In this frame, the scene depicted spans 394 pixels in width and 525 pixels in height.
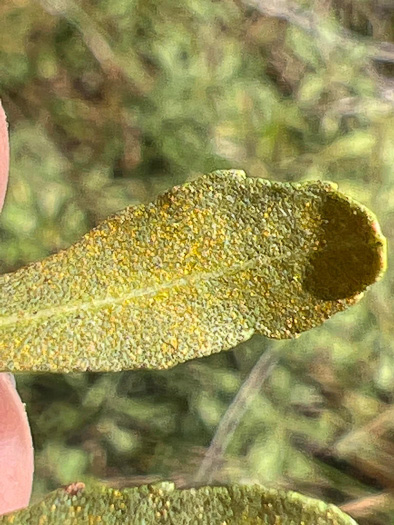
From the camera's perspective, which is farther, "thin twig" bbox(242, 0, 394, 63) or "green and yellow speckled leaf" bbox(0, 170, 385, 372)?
"thin twig" bbox(242, 0, 394, 63)

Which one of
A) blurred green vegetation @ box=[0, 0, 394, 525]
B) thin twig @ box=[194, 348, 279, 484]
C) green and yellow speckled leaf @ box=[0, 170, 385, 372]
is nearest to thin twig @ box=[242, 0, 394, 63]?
blurred green vegetation @ box=[0, 0, 394, 525]

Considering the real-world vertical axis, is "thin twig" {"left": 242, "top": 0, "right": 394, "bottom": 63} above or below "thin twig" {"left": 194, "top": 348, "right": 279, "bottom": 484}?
above

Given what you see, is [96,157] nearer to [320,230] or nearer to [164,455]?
[164,455]

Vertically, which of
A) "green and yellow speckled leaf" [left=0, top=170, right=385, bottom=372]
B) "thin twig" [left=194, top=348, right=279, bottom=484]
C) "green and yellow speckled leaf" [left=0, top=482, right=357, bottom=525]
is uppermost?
"green and yellow speckled leaf" [left=0, top=170, right=385, bottom=372]

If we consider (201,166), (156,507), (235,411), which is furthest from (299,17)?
(156,507)

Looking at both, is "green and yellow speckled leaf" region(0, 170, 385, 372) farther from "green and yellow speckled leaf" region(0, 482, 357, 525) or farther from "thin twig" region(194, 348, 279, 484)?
"thin twig" region(194, 348, 279, 484)
